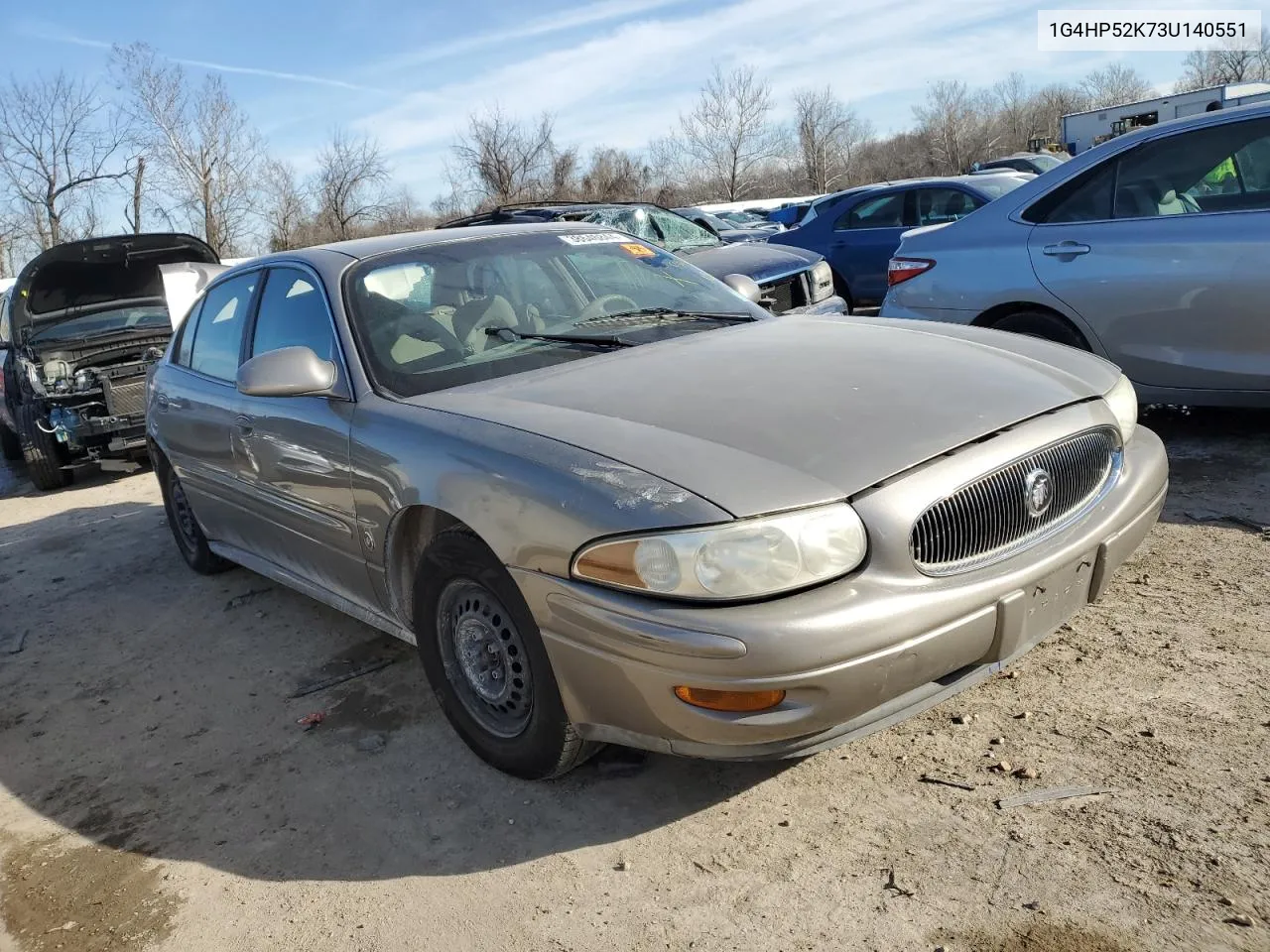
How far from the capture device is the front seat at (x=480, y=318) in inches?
136

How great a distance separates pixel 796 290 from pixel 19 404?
6488 millimetres

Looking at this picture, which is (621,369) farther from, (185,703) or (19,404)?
(19,404)

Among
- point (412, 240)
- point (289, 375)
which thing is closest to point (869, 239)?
point (412, 240)

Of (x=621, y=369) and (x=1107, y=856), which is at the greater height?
(x=621, y=369)

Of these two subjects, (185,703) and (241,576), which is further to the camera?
(241,576)

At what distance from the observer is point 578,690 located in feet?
8.03

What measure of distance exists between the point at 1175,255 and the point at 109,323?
828cm

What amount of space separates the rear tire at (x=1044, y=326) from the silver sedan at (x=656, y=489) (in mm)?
1745

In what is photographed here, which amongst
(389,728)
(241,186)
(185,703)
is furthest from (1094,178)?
(241,186)

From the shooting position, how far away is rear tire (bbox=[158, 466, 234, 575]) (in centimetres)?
514

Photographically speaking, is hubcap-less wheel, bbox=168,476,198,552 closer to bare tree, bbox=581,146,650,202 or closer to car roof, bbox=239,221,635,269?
car roof, bbox=239,221,635,269

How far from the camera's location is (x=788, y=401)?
2707 millimetres

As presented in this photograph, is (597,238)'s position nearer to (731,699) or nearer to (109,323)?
(731,699)

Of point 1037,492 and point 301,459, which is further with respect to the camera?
point 301,459
